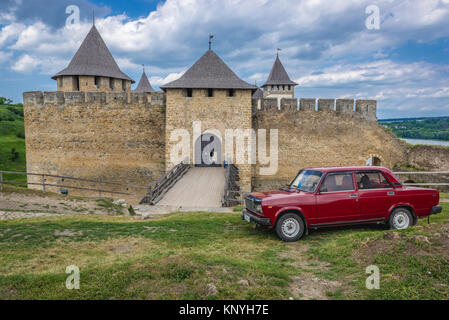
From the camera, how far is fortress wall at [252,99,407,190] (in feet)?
68.6

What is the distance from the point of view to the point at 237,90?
64.6ft

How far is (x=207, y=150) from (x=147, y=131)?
4249 mm

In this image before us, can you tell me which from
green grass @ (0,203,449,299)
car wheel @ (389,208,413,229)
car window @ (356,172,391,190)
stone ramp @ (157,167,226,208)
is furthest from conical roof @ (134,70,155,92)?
car wheel @ (389,208,413,229)

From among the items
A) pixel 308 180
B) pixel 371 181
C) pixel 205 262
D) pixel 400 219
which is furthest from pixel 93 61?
pixel 400 219

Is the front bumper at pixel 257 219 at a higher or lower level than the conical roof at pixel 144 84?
lower

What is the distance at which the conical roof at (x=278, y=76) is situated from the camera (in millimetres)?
45469

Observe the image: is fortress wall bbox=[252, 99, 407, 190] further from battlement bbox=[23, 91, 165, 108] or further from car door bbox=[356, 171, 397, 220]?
car door bbox=[356, 171, 397, 220]

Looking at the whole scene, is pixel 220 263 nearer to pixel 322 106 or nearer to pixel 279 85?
pixel 322 106

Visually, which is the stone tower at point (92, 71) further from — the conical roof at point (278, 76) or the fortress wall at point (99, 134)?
the conical roof at point (278, 76)

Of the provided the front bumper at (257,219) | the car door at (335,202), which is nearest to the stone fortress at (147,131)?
the front bumper at (257,219)

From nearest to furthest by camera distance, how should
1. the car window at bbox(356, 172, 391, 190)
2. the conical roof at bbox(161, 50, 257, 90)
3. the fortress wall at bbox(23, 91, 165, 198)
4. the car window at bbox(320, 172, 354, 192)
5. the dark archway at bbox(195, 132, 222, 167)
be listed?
the car window at bbox(320, 172, 354, 192) < the car window at bbox(356, 172, 391, 190) < the conical roof at bbox(161, 50, 257, 90) < the dark archway at bbox(195, 132, 222, 167) < the fortress wall at bbox(23, 91, 165, 198)

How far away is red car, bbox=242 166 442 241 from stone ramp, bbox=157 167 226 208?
6.06 m

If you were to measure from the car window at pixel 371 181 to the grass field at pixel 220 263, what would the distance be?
43.5 inches
